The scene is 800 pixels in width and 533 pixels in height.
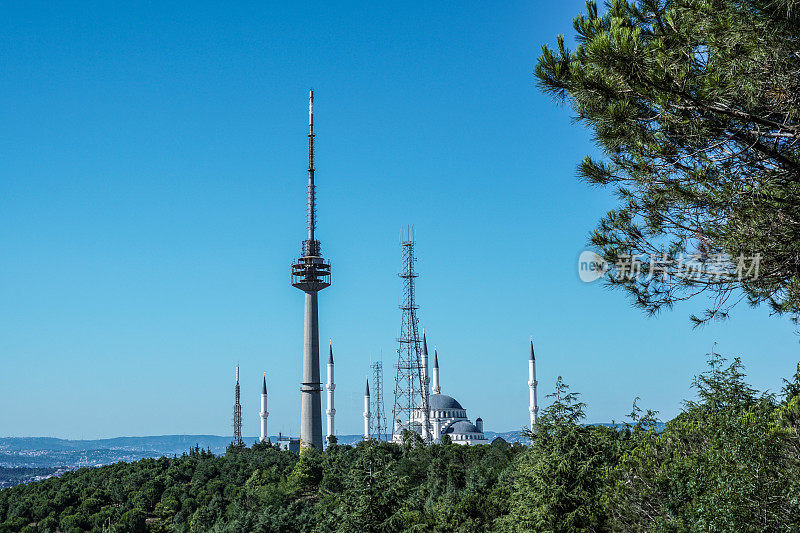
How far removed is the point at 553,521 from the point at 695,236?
10.1 m

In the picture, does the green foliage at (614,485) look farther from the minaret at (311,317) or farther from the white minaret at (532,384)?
the white minaret at (532,384)

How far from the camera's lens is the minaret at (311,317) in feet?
223

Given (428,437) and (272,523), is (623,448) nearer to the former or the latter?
(272,523)

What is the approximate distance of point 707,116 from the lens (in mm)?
10594

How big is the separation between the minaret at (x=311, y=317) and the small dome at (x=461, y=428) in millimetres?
33425

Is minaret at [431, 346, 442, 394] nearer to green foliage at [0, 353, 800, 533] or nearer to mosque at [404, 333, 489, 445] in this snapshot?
mosque at [404, 333, 489, 445]

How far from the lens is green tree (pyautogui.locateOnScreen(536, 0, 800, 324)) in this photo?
9.96m

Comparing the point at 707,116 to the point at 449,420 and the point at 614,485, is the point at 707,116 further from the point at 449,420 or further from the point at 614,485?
the point at 449,420

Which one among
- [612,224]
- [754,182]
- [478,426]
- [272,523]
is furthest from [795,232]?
[478,426]

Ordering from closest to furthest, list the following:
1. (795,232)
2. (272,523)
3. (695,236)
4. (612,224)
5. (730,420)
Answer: (795,232) → (695,236) → (612,224) → (730,420) → (272,523)

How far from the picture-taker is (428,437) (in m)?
73.6

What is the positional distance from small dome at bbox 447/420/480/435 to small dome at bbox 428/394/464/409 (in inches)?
189

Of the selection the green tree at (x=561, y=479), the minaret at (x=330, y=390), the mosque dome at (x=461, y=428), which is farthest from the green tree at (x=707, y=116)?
the mosque dome at (x=461, y=428)

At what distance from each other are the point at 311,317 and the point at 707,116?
6103 centimetres
